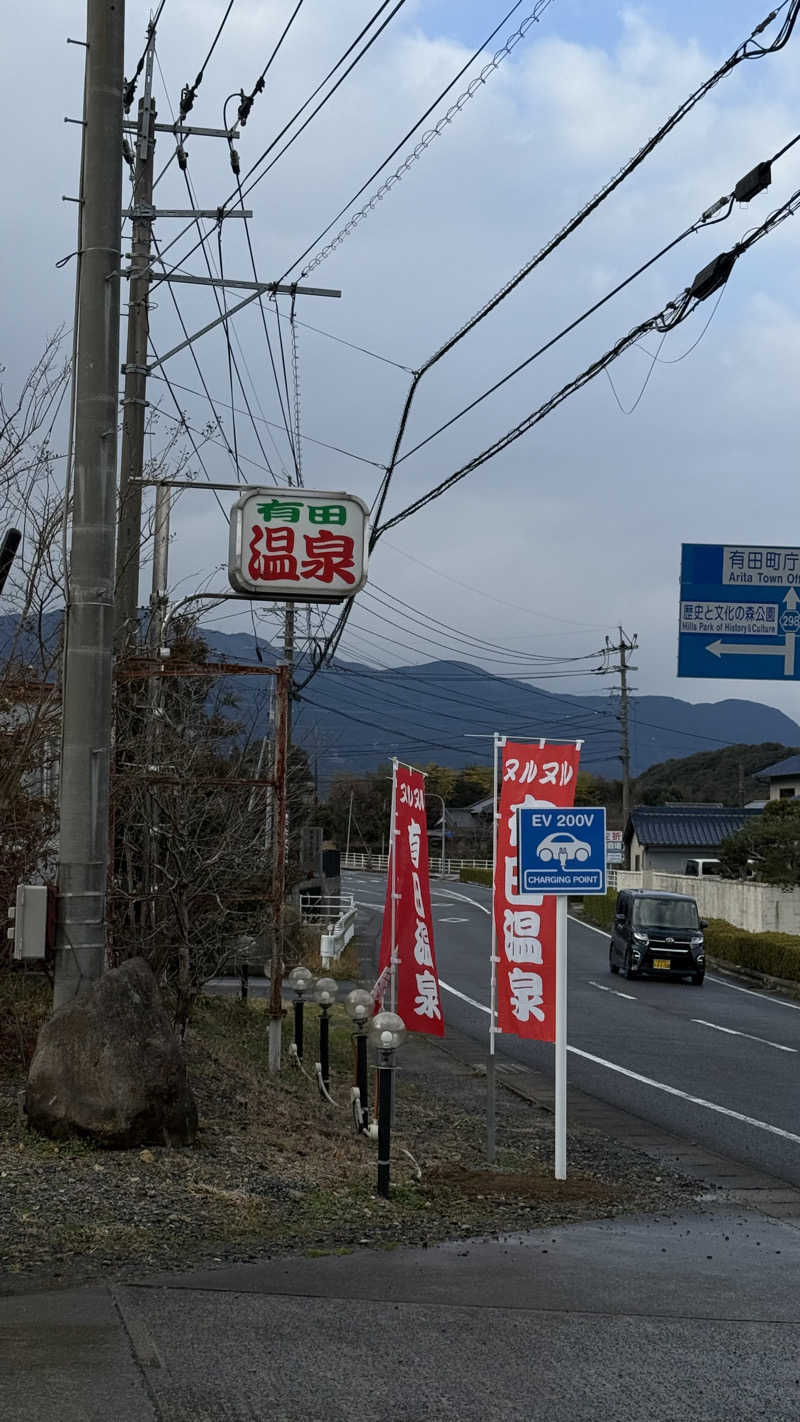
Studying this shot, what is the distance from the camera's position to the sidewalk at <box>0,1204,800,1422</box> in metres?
4.62

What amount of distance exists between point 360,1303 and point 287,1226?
49.4 inches

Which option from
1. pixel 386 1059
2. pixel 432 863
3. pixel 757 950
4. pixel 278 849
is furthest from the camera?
pixel 432 863

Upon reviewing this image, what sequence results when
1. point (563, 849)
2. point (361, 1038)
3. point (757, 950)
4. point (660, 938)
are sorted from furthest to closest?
point (757, 950) < point (660, 938) < point (361, 1038) < point (563, 849)

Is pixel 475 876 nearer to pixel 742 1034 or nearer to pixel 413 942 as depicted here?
pixel 742 1034

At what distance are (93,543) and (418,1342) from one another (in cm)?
515

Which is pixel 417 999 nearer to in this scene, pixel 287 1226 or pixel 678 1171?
pixel 678 1171

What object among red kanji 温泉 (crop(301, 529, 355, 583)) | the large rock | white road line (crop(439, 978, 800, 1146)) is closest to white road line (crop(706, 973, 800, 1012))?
white road line (crop(439, 978, 800, 1146))

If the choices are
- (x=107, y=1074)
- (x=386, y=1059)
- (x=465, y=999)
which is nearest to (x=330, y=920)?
(x=465, y=999)

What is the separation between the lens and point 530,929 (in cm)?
959

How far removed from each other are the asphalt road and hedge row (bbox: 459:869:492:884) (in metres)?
37.9

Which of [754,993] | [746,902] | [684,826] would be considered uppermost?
[684,826]

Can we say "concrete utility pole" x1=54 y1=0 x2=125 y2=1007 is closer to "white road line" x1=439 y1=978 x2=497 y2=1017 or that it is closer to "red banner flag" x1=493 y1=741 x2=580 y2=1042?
"red banner flag" x1=493 y1=741 x2=580 y2=1042

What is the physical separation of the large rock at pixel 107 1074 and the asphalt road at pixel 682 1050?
457 cm

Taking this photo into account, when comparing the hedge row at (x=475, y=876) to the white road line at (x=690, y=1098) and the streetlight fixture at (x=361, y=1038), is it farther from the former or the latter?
the streetlight fixture at (x=361, y=1038)
